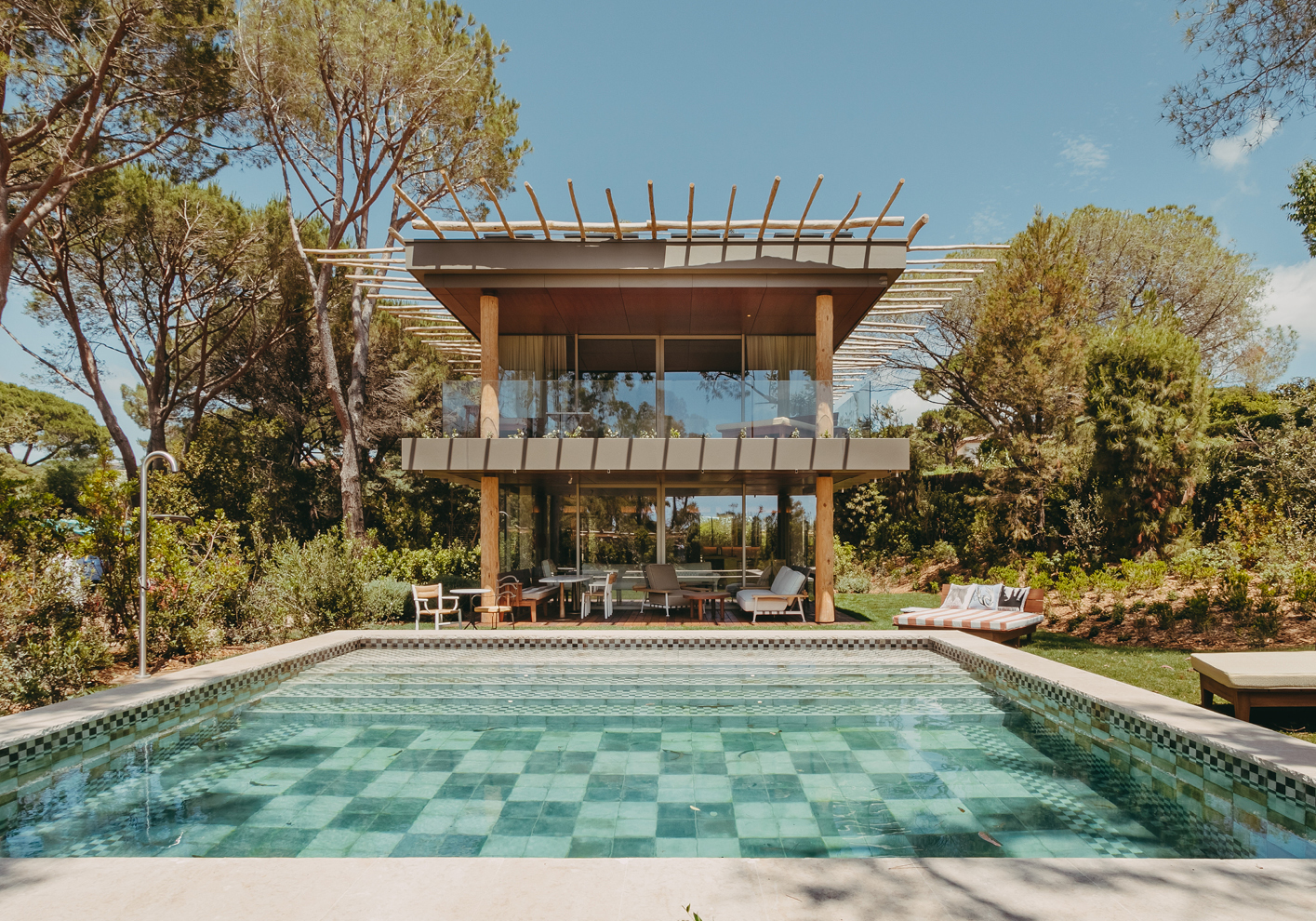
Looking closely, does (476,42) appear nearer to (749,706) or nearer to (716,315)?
(716,315)

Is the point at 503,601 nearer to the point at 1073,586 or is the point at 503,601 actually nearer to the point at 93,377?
the point at 1073,586

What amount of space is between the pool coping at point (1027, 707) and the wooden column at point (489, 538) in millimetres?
2944

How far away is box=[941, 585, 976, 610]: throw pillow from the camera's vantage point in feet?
35.7

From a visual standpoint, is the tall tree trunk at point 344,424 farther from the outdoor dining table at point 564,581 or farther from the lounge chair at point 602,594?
the lounge chair at point 602,594

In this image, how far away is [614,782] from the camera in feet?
15.8

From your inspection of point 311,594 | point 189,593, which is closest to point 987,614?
point 311,594

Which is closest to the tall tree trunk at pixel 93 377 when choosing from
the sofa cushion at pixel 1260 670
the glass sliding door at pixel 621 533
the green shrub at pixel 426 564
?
the green shrub at pixel 426 564

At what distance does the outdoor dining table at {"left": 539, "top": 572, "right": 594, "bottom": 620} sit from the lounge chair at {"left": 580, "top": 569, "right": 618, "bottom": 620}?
0.18 m

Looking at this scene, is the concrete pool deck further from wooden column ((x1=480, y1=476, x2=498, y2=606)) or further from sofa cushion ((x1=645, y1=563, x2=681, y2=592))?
sofa cushion ((x1=645, y1=563, x2=681, y2=592))

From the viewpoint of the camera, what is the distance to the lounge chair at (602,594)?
12.4 metres

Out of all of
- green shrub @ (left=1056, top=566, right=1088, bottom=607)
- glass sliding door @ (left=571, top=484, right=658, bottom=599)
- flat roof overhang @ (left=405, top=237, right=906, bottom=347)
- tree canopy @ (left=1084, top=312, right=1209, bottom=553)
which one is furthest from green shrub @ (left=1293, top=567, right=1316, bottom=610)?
glass sliding door @ (left=571, top=484, right=658, bottom=599)

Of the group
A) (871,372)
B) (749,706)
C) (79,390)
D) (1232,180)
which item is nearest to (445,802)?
(749,706)

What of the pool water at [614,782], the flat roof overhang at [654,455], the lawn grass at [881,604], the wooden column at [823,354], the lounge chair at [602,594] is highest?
the wooden column at [823,354]

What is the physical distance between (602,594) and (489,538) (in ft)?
9.30
